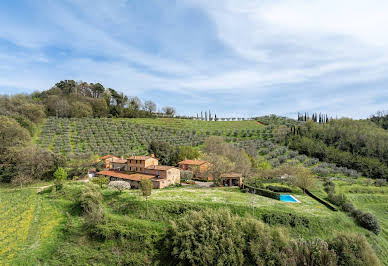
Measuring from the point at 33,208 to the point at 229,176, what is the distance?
98.8 feet

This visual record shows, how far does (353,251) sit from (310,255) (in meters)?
3.75

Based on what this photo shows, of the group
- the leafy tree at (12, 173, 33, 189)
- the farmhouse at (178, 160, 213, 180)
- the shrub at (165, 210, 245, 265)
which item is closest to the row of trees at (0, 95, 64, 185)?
the leafy tree at (12, 173, 33, 189)

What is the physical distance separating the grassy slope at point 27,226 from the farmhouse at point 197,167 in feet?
81.8

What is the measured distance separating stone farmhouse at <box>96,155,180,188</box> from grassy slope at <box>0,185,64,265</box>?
11419mm

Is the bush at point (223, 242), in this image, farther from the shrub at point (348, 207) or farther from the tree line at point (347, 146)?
the tree line at point (347, 146)

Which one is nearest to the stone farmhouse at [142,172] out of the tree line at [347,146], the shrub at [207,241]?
the shrub at [207,241]

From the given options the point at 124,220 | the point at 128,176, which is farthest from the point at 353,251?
the point at 128,176

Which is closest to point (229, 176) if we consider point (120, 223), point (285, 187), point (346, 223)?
point (285, 187)

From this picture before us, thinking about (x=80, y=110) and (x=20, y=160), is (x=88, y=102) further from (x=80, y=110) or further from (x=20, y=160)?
(x=20, y=160)

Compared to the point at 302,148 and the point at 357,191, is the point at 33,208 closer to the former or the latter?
the point at 357,191

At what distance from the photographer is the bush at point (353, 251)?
19.5 m

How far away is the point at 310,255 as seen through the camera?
20250 millimetres

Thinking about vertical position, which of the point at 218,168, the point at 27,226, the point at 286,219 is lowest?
the point at 27,226

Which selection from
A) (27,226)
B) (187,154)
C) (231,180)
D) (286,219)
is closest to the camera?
(27,226)
